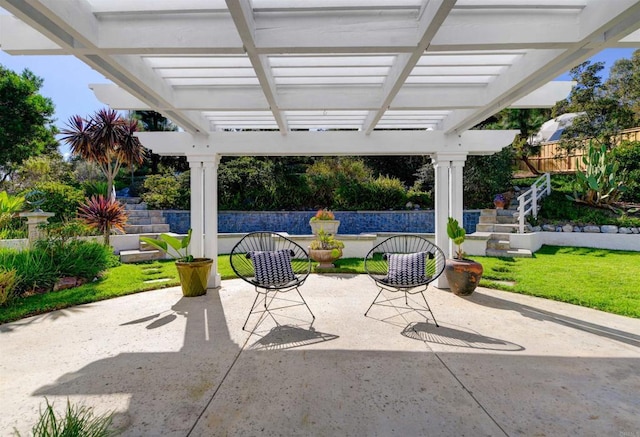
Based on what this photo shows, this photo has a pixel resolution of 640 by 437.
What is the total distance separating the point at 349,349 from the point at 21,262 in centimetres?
525

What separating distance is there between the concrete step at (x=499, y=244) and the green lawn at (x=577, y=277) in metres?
0.61

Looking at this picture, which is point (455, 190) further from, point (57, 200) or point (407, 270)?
point (57, 200)

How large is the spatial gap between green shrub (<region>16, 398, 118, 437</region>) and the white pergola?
2.30 m

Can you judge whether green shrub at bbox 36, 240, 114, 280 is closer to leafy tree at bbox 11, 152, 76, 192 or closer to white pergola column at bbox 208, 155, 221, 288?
white pergola column at bbox 208, 155, 221, 288

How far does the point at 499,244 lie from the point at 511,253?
368 millimetres

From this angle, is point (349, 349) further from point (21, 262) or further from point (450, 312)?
point (21, 262)

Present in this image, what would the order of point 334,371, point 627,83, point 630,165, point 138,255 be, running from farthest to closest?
point 627,83
point 630,165
point 138,255
point 334,371

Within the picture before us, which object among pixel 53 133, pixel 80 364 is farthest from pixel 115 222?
pixel 53 133

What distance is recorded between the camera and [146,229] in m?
9.20

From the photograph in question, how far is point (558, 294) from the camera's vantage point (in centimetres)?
491

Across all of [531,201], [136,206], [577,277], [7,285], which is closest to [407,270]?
[577,277]

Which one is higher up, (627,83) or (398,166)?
(627,83)

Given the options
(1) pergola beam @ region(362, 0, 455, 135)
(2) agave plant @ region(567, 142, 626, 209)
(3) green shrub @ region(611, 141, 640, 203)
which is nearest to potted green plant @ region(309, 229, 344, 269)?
(1) pergola beam @ region(362, 0, 455, 135)

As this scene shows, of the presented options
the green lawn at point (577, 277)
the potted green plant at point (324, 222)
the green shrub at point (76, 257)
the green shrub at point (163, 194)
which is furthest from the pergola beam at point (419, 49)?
the green shrub at point (163, 194)
